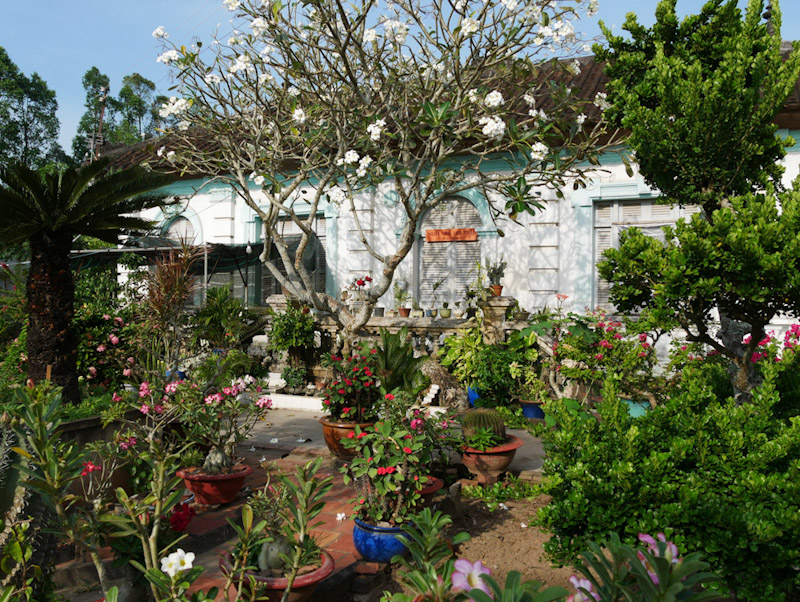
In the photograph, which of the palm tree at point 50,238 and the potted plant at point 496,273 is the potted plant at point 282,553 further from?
the potted plant at point 496,273

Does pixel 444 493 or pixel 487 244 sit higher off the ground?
pixel 487 244

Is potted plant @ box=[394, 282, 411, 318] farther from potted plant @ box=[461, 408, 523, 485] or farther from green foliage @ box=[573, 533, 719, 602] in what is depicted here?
green foliage @ box=[573, 533, 719, 602]

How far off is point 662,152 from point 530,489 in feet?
8.24

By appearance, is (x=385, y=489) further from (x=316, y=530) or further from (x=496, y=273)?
(x=496, y=273)

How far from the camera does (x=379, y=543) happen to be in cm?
414

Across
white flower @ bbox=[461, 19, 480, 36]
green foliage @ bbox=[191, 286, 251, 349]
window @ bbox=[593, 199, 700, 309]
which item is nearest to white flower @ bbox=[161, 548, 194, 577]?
white flower @ bbox=[461, 19, 480, 36]

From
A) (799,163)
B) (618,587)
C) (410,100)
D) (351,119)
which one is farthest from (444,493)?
(799,163)

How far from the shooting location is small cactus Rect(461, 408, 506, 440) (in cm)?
593

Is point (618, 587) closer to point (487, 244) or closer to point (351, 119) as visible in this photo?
point (351, 119)

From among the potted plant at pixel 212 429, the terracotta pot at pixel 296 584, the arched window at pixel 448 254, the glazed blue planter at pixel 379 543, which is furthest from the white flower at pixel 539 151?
the arched window at pixel 448 254

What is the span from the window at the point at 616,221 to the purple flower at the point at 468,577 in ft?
33.5

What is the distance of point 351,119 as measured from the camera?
7754 millimetres

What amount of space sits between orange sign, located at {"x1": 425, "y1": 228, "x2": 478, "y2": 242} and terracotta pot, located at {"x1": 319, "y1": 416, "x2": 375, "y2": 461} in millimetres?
6606

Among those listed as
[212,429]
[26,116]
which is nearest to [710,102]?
[212,429]
